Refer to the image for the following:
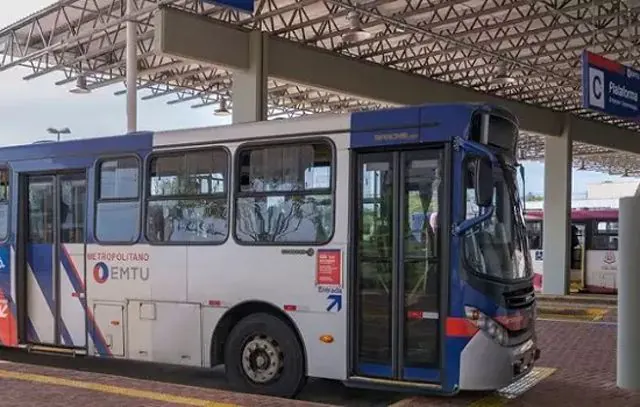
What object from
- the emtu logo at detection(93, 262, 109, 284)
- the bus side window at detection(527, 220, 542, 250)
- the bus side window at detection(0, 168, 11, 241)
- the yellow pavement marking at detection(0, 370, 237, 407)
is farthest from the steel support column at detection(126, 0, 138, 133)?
the bus side window at detection(527, 220, 542, 250)

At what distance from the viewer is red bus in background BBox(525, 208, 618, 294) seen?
24.1 meters

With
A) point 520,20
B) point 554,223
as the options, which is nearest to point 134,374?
point 520,20

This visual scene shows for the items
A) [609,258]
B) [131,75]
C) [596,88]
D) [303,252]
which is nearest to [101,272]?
[303,252]

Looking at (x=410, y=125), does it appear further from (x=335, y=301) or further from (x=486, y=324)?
(x=486, y=324)

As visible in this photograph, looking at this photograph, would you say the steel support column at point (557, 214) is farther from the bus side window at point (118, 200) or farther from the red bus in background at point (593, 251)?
the bus side window at point (118, 200)

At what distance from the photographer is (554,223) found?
79.8 ft

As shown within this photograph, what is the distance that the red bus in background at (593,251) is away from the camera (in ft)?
78.9

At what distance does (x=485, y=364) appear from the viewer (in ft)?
22.0

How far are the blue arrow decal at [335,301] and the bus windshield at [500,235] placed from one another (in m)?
1.32

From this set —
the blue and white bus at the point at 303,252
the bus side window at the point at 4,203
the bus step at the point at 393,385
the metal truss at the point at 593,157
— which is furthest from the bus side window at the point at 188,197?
→ the metal truss at the point at 593,157

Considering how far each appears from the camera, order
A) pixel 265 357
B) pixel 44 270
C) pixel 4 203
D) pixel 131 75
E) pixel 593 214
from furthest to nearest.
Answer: pixel 593 214
pixel 131 75
pixel 4 203
pixel 44 270
pixel 265 357

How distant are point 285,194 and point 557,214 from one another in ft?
60.8

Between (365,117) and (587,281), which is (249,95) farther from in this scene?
(587,281)

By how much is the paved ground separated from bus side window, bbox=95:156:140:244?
1618 mm
